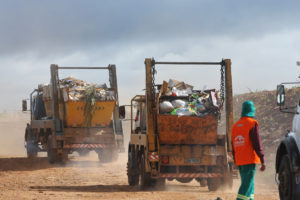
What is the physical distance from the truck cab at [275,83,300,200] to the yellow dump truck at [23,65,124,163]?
12853 millimetres

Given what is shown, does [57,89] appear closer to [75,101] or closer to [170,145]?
[75,101]

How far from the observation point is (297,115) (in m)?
9.09

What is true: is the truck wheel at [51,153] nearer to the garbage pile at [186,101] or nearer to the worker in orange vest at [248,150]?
the garbage pile at [186,101]

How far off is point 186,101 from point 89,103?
796 centimetres

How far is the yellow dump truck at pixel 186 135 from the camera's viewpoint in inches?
548

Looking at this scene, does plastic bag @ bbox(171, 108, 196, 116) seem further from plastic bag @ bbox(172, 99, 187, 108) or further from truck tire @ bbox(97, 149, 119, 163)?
truck tire @ bbox(97, 149, 119, 163)

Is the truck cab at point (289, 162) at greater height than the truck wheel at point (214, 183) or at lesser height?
greater

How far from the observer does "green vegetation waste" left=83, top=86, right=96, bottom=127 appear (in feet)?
70.7

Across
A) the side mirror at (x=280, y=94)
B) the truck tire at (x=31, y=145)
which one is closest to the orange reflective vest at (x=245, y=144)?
the side mirror at (x=280, y=94)

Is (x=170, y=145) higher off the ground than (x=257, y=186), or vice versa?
(x=170, y=145)

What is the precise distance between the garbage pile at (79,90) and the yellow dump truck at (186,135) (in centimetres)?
719

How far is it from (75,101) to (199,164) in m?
8.32

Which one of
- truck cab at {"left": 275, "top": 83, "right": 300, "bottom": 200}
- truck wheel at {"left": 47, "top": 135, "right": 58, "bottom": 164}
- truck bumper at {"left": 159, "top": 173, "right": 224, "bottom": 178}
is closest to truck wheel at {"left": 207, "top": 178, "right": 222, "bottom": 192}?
truck bumper at {"left": 159, "top": 173, "right": 224, "bottom": 178}

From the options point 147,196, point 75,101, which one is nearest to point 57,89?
point 75,101
